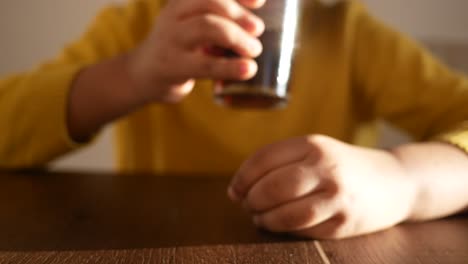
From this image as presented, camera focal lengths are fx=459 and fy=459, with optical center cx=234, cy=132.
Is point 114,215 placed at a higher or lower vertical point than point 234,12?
lower

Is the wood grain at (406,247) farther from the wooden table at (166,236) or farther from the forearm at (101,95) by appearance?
the forearm at (101,95)

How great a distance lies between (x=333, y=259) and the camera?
9.4 inches

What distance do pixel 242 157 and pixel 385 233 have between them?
424 millimetres

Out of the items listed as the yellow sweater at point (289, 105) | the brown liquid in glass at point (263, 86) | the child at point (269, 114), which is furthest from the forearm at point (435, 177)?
the yellow sweater at point (289, 105)

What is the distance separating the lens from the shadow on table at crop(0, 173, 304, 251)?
266 mm

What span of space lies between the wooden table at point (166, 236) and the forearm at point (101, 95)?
0.12m

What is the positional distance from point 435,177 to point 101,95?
1.15 feet

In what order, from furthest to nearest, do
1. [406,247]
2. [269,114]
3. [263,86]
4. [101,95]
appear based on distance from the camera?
[269,114], [101,95], [263,86], [406,247]

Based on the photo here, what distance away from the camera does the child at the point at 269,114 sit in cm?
30

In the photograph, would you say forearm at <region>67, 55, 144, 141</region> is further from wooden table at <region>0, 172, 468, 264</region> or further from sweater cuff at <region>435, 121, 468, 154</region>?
sweater cuff at <region>435, 121, 468, 154</region>

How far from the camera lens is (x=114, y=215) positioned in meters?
0.34

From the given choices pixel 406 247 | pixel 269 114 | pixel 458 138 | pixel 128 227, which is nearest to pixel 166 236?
pixel 128 227

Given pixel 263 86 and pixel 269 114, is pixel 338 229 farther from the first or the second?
pixel 269 114

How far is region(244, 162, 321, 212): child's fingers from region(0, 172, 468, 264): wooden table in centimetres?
2
